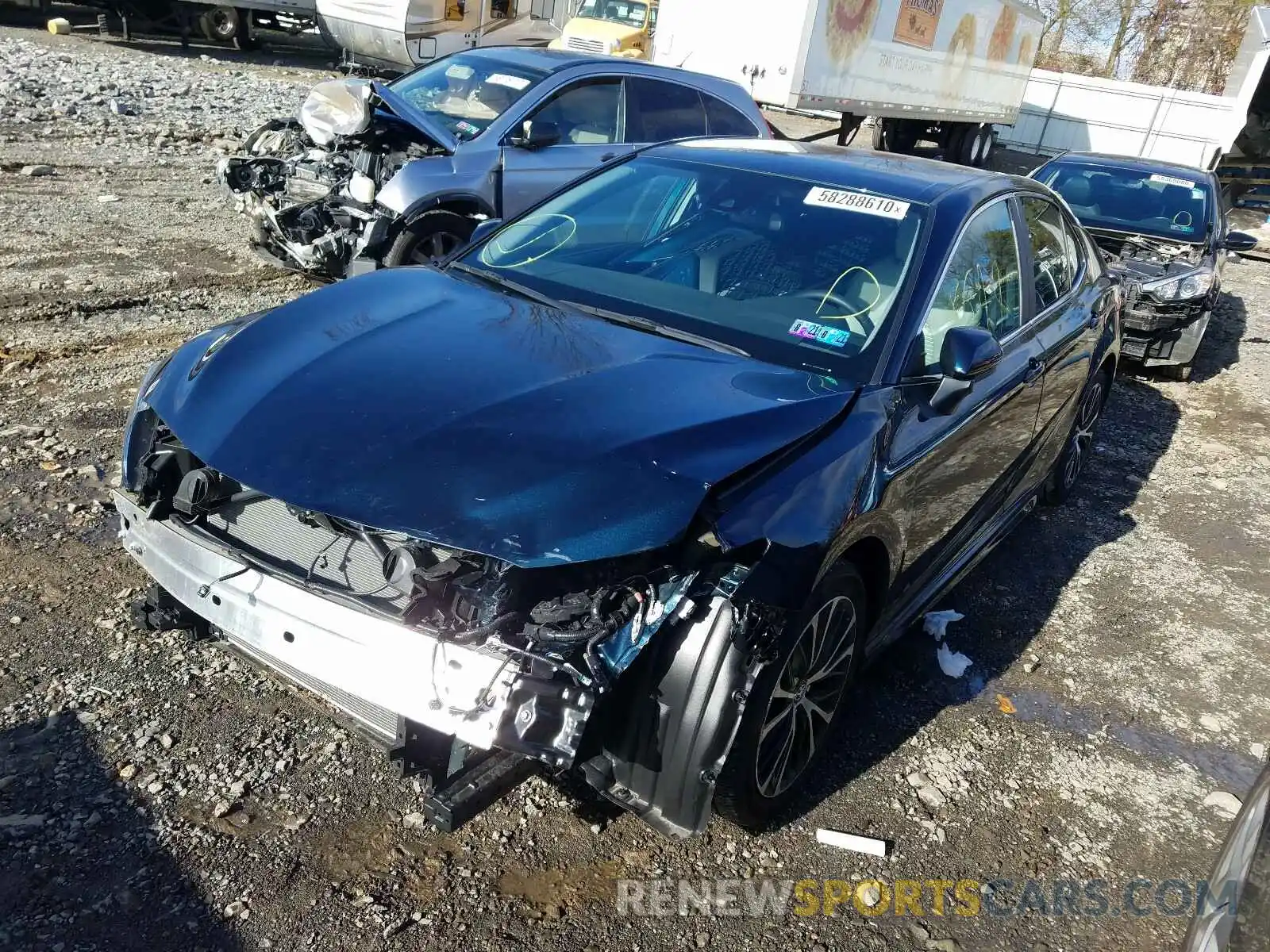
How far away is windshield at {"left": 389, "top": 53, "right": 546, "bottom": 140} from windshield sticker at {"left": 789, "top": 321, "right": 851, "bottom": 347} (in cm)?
467

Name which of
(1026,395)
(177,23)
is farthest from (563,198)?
(177,23)

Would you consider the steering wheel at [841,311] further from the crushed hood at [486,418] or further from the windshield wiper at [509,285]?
the windshield wiper at [509,285]

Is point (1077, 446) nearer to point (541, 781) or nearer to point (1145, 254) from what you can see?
point (1145, 254)

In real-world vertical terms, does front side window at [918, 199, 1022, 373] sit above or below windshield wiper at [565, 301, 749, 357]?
above

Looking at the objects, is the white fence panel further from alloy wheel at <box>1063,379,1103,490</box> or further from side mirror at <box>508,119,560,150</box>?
side mirror at <box>508,119,560,150</box>

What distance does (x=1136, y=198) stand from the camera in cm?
917

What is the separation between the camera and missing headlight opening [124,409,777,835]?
2.22m

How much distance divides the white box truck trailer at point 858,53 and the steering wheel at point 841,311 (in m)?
12.0

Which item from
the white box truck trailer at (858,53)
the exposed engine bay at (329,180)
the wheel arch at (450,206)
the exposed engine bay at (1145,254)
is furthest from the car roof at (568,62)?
the white box truck trailer at (858,53)

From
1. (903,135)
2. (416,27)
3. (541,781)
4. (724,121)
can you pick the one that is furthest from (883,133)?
(541,781)

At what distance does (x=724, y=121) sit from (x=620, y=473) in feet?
22.2

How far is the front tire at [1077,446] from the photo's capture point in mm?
5355

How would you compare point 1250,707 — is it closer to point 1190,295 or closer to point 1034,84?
point 1190,295

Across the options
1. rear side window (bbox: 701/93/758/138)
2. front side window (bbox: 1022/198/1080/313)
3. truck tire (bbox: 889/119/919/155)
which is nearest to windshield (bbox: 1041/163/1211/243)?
rear side window (bbox: 701/93/758/138)
